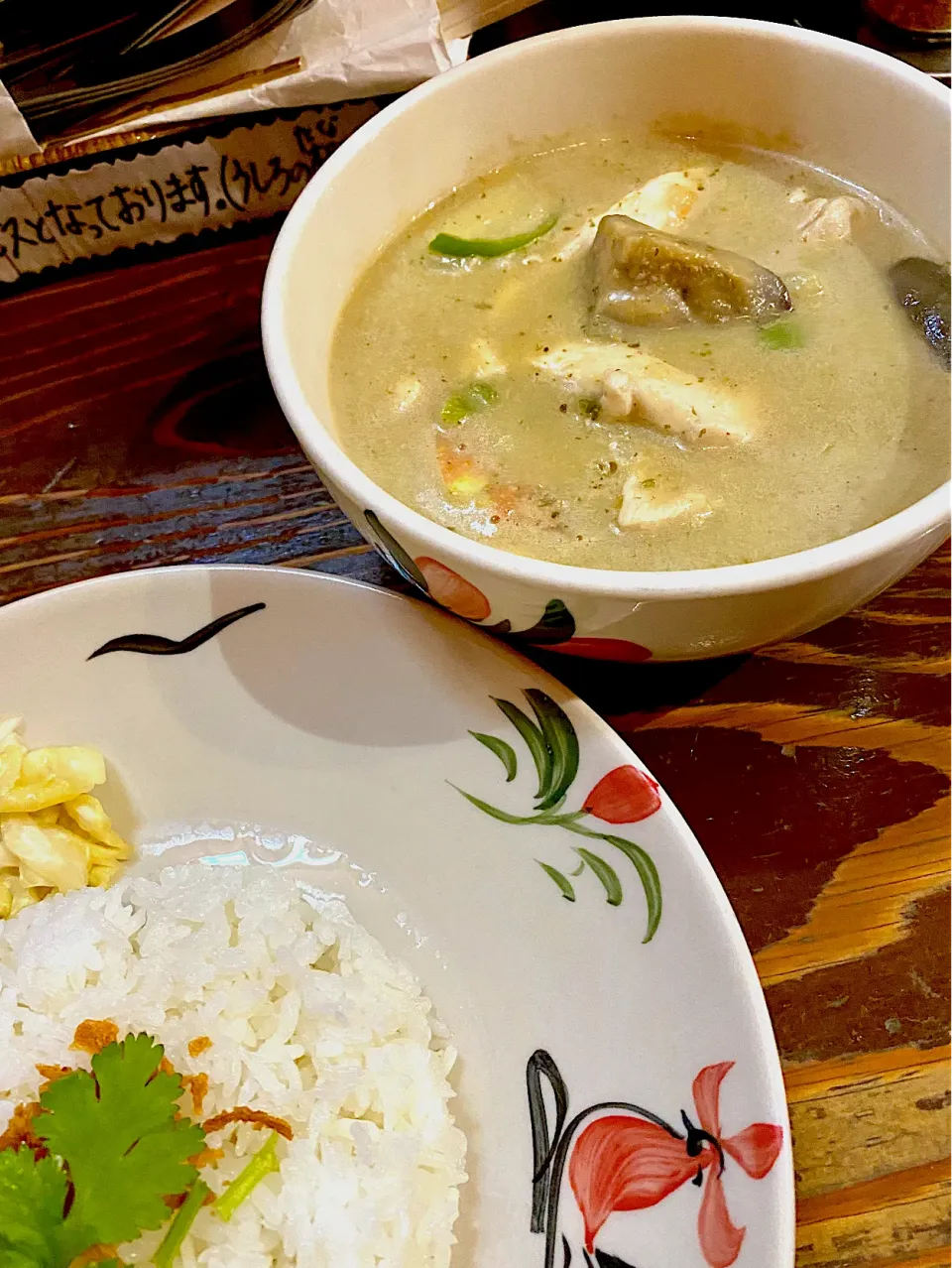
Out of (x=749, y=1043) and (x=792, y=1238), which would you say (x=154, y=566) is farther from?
(x=792, y=1238)

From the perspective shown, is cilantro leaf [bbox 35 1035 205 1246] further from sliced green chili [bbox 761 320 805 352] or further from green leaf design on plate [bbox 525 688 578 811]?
sliced green chili [bbox 761 320 805 352]

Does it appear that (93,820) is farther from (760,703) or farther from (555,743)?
(760,703)

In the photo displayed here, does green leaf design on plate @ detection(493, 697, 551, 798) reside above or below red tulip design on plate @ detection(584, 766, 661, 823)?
above

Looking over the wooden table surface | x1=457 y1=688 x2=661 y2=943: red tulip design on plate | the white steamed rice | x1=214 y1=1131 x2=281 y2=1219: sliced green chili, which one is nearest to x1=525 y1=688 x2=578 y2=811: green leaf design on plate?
x1=457 y1=688 x2=661 y2=943: red tulip design on plate

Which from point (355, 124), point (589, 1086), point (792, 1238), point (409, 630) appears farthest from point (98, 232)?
point (792, 1238)

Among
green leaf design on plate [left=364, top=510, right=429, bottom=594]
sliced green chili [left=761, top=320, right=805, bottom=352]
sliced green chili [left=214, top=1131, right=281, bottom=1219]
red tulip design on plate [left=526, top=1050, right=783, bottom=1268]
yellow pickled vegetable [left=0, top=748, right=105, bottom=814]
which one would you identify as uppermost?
green leaf design on plate [left=364, top=510, right=429, bottom=594]

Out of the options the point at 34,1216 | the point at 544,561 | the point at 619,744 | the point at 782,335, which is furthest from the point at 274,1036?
the point at 782,335
